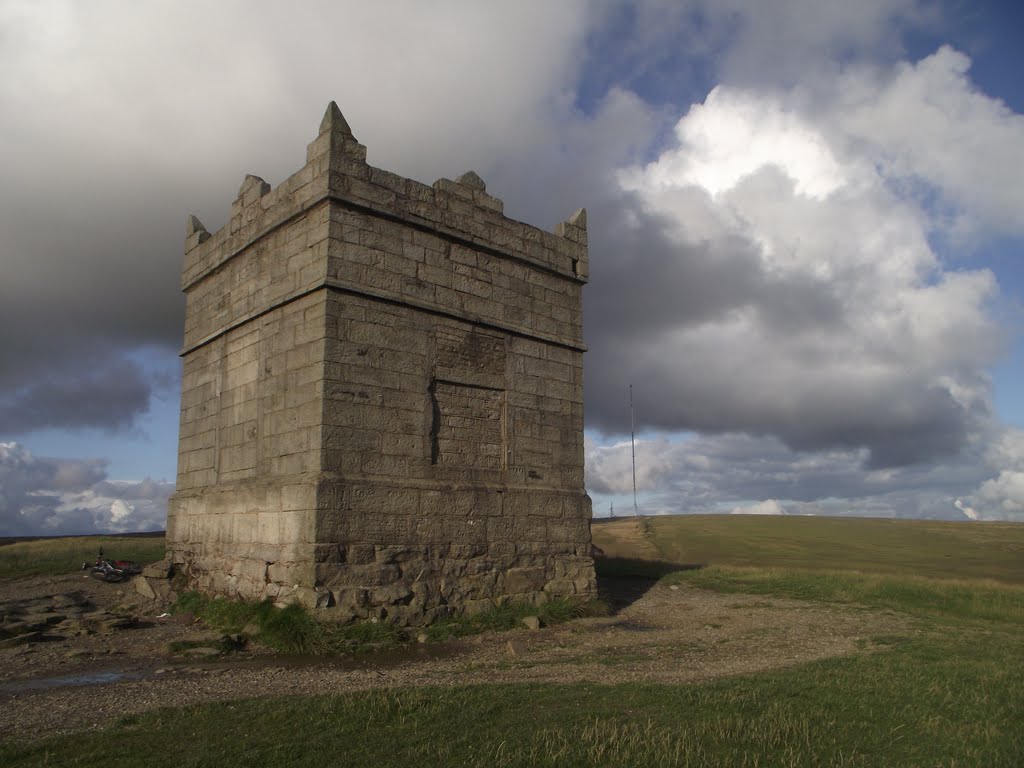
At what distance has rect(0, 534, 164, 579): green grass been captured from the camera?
A: 14758 mm

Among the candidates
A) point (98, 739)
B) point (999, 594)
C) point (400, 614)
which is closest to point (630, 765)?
point (98, 739)

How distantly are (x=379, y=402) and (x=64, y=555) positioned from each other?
38.8 feet

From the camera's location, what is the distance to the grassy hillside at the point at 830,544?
3556 cm

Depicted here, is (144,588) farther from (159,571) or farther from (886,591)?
(886,591)

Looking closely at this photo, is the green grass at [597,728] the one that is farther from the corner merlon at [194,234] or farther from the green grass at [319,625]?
the corner merlon at [194,234]

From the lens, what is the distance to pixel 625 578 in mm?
18953

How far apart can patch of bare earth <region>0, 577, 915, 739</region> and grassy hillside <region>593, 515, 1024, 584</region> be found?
1777 cm

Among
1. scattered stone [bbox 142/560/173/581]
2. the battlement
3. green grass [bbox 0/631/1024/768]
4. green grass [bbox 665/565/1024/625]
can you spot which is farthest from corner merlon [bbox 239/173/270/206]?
green grass [bbox 665/565/1024/625]

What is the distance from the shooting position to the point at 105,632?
10539 millimetres

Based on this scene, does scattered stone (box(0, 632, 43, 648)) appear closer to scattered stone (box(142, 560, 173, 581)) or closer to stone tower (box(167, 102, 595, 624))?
stone tower (box(167, 102, 595, 624))

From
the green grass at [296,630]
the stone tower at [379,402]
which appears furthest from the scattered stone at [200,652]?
the stone tower at [379,402]

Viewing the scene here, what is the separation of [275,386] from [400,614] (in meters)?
3.95

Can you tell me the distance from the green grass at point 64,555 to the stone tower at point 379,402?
2919 millimetres

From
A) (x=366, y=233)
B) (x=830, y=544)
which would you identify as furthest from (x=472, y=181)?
(x=830, y=544)
